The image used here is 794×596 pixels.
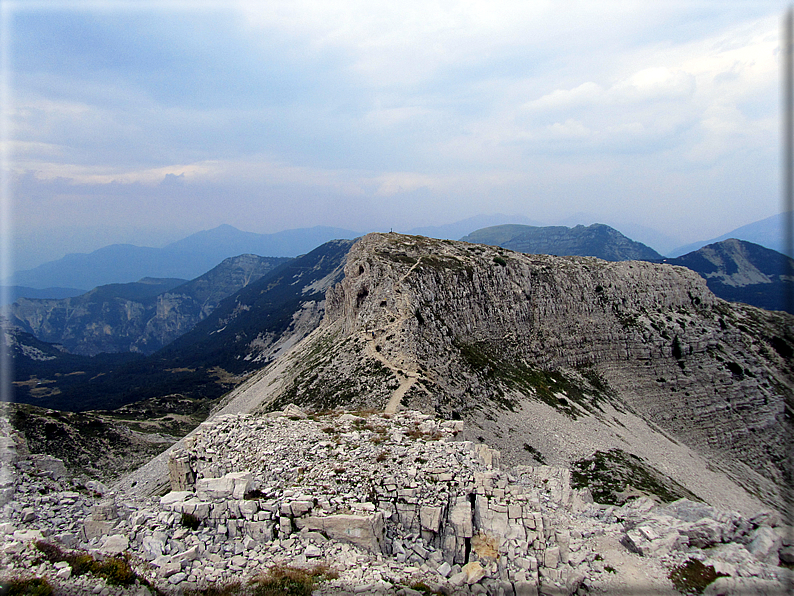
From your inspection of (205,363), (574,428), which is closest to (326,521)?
(574,428)

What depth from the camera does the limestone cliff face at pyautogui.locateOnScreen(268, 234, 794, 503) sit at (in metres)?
42.9

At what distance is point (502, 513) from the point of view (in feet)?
56.2

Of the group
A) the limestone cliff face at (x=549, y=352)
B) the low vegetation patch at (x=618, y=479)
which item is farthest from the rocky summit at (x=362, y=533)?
the limestone cliff face at (x=549, y=352)

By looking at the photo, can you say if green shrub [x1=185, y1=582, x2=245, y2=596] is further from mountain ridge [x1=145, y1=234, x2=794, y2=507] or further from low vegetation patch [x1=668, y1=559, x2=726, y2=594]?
mountain ridge [x1=145, y1=234, x2=794, y2=507]

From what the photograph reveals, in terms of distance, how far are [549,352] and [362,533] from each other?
53.8 meters

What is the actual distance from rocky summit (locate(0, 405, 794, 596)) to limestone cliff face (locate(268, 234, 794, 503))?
55.2 ft

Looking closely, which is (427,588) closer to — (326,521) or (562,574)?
(326,521)

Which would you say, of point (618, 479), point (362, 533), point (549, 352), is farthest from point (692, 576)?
point (549, 352)

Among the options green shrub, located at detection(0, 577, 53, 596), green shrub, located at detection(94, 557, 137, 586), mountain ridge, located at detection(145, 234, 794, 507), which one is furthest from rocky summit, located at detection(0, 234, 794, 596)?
mountain ridge, located at detection(145, 234, 794, 507)

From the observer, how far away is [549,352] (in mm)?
63625

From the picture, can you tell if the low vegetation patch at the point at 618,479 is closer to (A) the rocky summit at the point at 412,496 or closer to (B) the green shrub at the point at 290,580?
(A) the rocky summit at the point at 412,496

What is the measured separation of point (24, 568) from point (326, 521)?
8.80 metres

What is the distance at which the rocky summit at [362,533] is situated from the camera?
13414 mm

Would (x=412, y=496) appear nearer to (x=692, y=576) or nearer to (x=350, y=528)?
(x=350, y=528)
